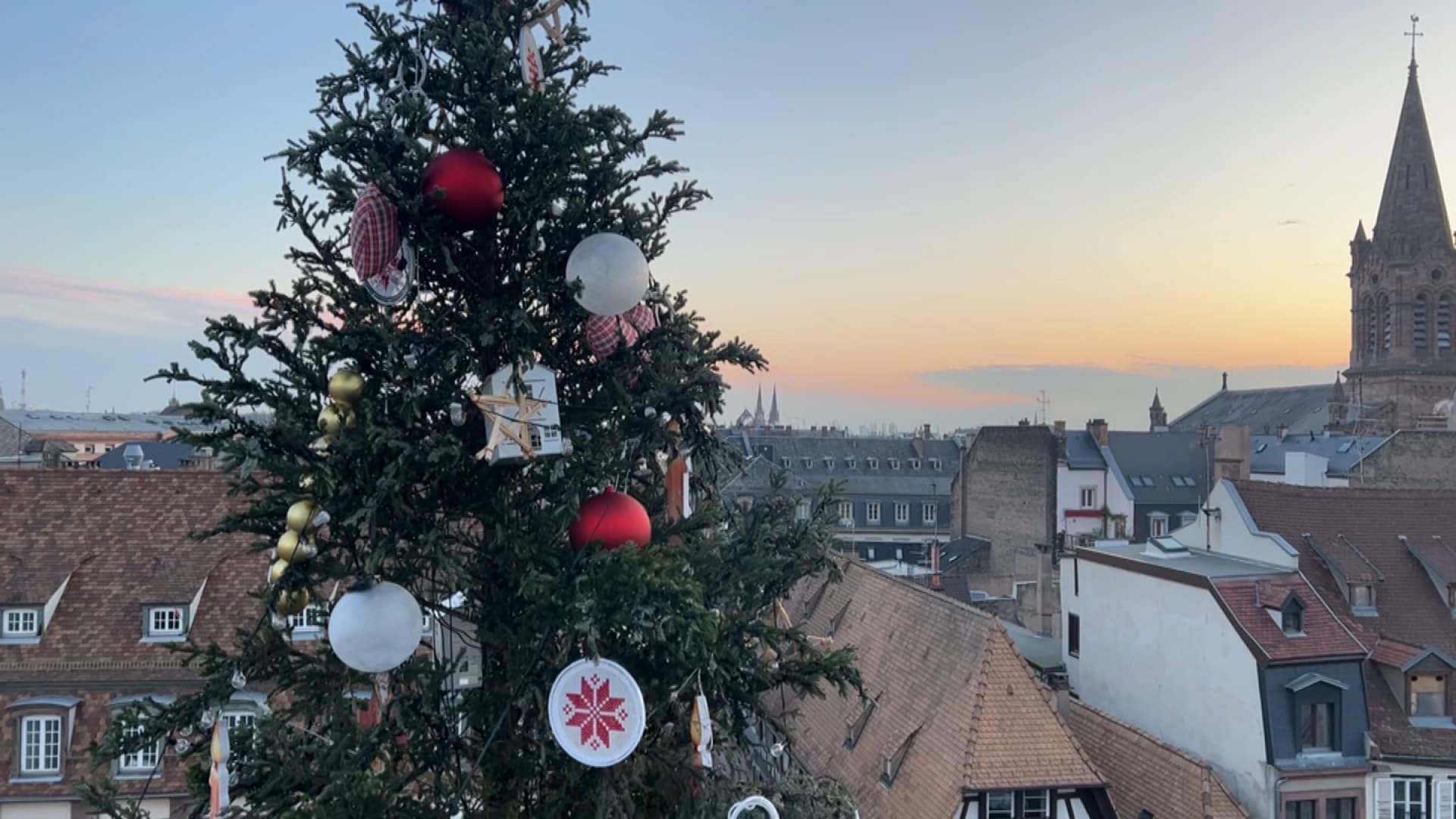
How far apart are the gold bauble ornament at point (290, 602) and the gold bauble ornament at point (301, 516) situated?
1.60 feet

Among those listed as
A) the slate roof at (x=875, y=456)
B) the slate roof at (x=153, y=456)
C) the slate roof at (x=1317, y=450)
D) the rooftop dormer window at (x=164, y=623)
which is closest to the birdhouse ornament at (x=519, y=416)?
the rooftop dormer window at (x=164, y=623)

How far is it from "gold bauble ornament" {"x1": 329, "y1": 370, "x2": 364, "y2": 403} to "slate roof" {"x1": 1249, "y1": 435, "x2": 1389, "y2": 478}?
128 ft

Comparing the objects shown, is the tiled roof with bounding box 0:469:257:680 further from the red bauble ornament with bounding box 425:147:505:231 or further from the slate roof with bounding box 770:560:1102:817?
the red bauble ornament with bounding box 425:147:505:231

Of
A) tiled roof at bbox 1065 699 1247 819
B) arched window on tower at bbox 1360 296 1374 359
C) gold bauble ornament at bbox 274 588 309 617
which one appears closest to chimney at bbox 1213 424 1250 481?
tiled roof at bbox 1065 699 1247 819

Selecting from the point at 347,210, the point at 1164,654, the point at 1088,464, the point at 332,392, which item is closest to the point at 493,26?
the point at 347,210

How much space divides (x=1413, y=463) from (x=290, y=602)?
148 feet

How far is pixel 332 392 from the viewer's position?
567 cm

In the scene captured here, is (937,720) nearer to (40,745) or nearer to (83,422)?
(40,745)

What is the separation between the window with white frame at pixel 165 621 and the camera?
17422mm

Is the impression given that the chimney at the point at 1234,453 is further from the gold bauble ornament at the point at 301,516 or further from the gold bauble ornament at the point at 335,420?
the gold bauble ornament at the point at 301,516

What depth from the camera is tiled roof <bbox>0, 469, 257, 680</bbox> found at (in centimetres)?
1698

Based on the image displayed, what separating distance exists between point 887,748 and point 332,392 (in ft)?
44.2

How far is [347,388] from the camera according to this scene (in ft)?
18.5

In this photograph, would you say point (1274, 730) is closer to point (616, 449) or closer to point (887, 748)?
point (887, 748)
